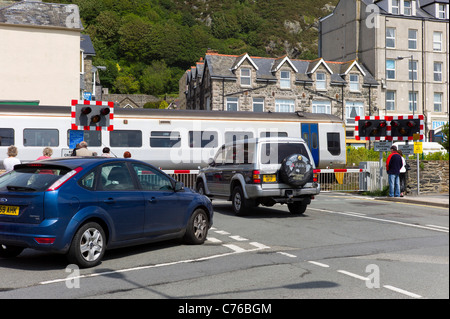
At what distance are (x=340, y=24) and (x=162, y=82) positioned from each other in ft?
218

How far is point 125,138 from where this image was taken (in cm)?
2278

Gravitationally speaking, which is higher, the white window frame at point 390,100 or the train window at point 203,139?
the white window frame at point 390,100

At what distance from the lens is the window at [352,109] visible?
173ft

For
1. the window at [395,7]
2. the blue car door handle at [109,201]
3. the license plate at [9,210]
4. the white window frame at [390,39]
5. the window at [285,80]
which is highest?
the window at [395,7]

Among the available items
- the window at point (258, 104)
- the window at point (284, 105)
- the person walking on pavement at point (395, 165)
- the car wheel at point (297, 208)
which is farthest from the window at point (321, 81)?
the car wheel at point (297, 208)

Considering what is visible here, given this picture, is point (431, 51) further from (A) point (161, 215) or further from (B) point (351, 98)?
(A) point (161, 215)

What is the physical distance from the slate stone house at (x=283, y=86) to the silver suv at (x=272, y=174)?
1358 inches

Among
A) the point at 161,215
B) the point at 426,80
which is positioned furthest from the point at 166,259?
the point at 426,80

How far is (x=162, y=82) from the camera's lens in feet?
397

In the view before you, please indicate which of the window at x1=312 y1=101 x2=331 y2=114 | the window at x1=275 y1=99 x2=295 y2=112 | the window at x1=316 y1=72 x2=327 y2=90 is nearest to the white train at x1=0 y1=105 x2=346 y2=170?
the window at x1=275 y1=99 x2=295 y2=112

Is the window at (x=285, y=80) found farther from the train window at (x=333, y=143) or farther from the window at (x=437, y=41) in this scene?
the train window at (x=333, y=143)

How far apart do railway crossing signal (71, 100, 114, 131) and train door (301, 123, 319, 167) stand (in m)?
13.5

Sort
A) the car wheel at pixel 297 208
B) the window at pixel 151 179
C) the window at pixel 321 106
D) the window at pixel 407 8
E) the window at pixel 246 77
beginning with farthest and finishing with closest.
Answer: the window at pixel 407 8, the window at pixel 321 106, the window at pixel 246 77, the car wheel at pixel 297 208, the window at pixel 151 179

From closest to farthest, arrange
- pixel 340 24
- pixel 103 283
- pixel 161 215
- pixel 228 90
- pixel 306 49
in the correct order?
pixel 103 283 < pixel 161 215 < pixel 228 90 < pixel 340 24 < pixel 306 49
